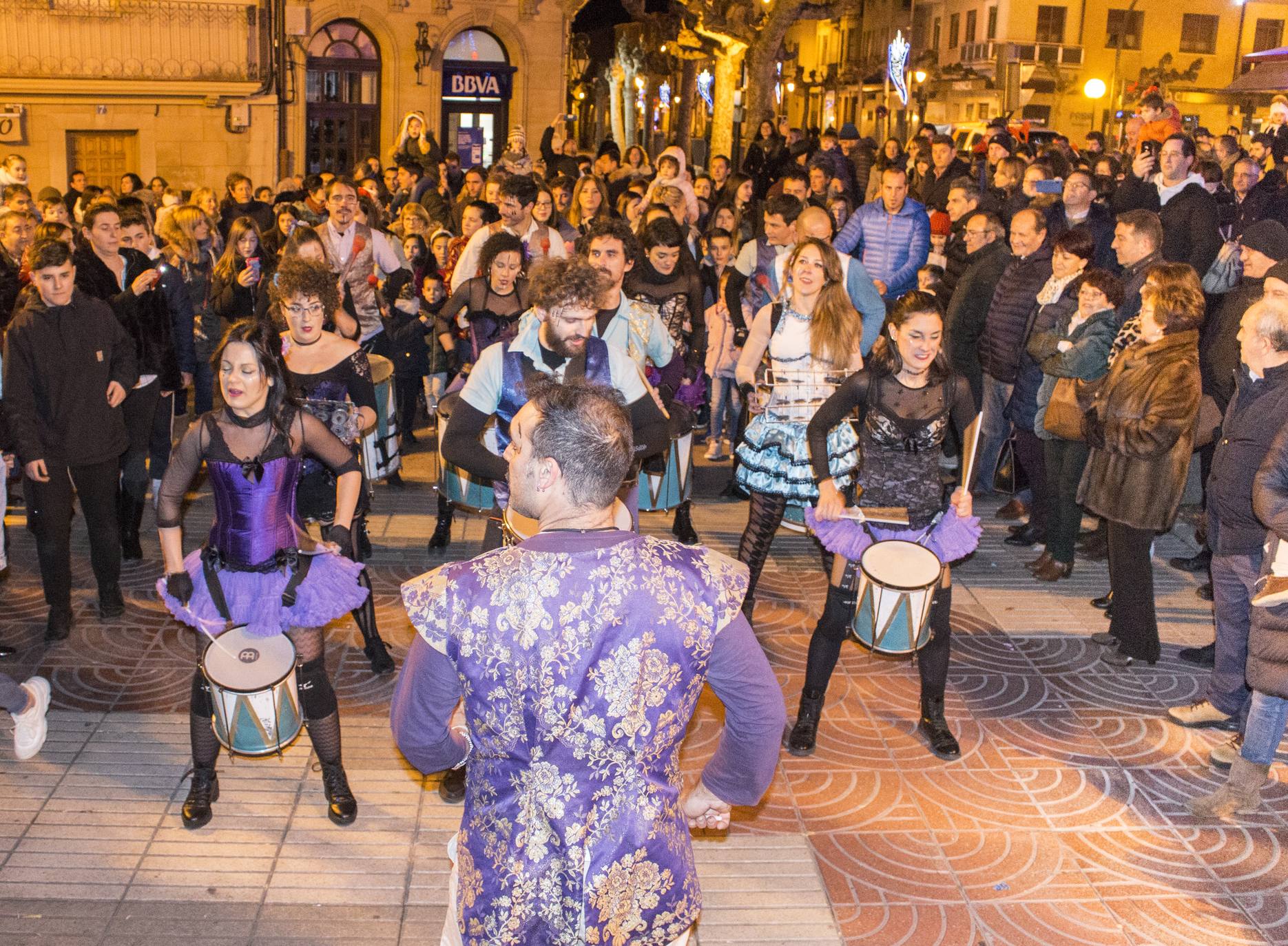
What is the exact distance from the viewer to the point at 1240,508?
565 centimetres

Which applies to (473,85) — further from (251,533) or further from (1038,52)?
(1038,52)

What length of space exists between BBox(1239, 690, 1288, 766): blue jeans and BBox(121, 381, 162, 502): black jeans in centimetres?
599

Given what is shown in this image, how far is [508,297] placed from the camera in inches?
291

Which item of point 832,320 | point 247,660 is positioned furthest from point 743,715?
point 832,320

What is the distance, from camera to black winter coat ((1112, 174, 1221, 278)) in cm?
895

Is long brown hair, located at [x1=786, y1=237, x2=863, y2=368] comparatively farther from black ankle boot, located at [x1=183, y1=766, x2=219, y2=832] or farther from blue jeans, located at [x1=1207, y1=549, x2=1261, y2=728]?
black ankle boot, located at [x1=183, y1=766, x2=219, y2=832]

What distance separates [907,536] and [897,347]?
2.59 feet

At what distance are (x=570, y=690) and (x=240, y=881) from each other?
2585 millimetres

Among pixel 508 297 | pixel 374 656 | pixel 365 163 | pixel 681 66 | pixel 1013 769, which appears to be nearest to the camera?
pixel 1013 769

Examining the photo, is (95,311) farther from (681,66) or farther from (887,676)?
(681,66)

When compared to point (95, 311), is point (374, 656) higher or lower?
lower

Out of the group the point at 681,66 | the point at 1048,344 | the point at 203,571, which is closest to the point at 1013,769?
the point at 1048,344

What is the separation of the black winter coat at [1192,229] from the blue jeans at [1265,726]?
4546 millimetres

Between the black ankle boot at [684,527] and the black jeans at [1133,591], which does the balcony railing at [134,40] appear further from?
the black jeans at [1133,591]
